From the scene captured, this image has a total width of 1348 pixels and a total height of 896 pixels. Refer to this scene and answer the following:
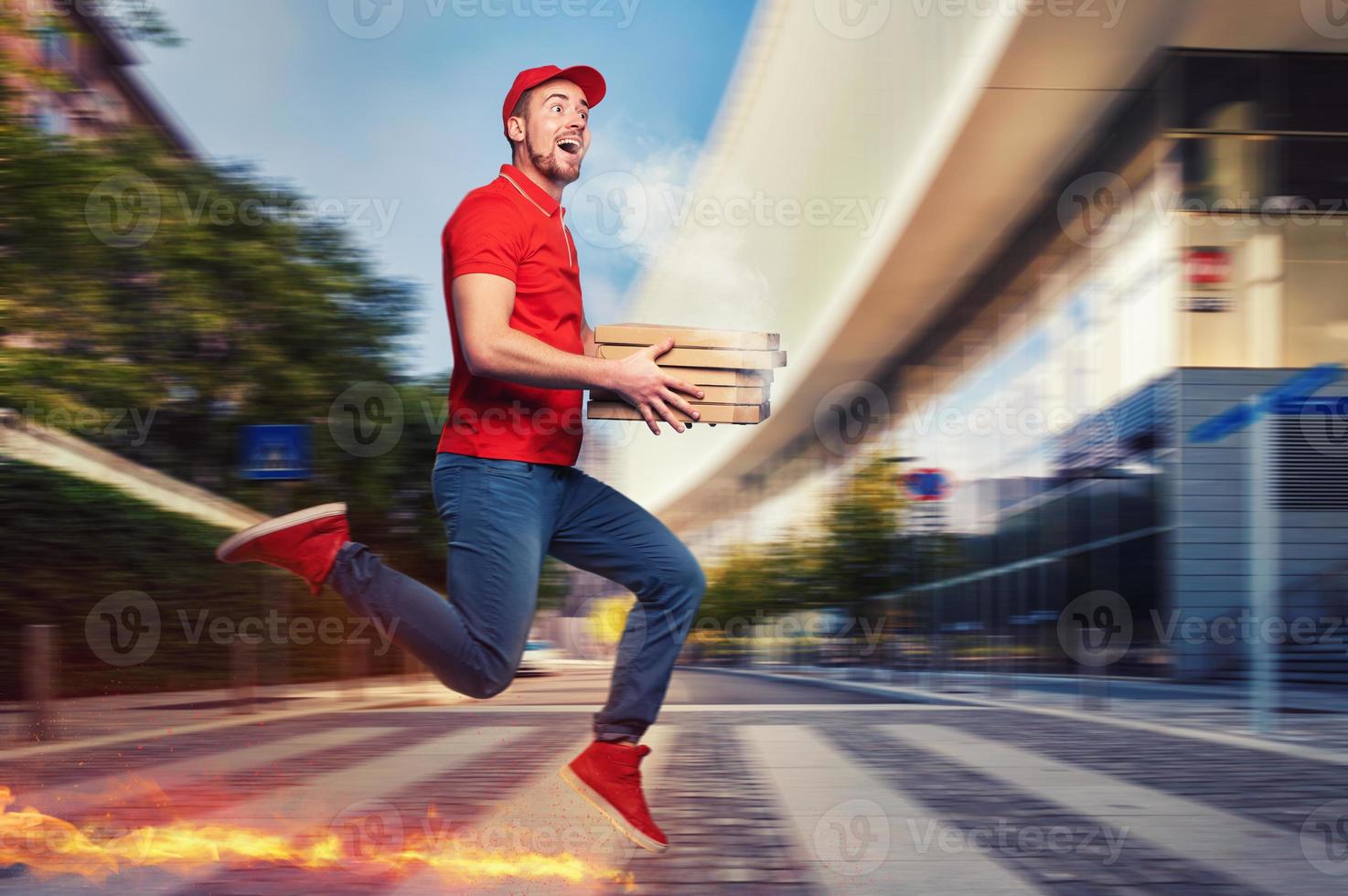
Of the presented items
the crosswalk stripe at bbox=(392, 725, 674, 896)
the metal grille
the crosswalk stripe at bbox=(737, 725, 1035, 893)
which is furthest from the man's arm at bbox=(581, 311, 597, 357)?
the metal grille

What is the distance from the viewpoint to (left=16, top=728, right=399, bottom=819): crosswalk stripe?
5.39 meters

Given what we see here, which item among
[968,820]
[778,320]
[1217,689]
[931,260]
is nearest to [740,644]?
[778,320]

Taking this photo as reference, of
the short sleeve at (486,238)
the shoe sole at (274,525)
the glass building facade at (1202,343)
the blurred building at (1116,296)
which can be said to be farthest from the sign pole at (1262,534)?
the shoe sole at (274,525)

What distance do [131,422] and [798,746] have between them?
9.29 metres

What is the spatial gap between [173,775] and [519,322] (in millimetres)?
4052

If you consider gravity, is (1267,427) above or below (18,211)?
below

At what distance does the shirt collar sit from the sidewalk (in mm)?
5526

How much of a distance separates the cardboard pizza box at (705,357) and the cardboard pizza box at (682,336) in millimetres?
13

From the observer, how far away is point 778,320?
35.4m

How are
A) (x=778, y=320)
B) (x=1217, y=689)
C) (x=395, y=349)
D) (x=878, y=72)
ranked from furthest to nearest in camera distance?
(x=778, y=320), (x=878, y=72), (x=395, y=349), (x=1217, y=689)

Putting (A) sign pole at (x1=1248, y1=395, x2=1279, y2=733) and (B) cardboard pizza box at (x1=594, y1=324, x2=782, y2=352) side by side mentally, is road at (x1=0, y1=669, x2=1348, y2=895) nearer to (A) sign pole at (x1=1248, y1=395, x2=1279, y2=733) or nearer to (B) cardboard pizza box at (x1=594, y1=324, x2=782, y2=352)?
(A) sign pole at (x1=1248, y1=395, x2=1279, y2=733)

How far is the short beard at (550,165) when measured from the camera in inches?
136

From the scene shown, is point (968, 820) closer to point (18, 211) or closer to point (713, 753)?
point (713, 753)

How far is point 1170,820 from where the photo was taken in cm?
488
